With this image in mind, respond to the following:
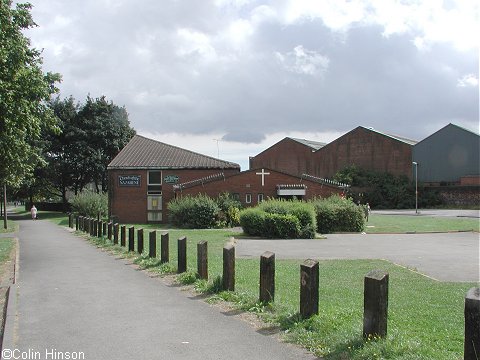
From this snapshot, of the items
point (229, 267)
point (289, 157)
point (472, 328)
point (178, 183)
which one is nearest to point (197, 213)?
point (178, 183)

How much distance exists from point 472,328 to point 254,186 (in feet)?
110

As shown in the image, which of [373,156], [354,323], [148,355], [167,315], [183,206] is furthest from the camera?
[373,156]

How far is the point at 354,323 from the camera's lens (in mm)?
6641

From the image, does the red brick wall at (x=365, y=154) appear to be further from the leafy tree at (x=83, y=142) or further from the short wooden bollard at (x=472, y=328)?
the short wooden bollard at (x=472, y=328)

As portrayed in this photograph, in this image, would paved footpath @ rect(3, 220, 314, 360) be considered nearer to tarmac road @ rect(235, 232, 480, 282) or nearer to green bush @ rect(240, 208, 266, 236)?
tarmac road @ rect(235, 232, 480, 282)

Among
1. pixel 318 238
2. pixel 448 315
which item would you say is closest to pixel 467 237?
pixel 318 238

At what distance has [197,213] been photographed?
3272 cm

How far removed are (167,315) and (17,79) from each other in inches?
428

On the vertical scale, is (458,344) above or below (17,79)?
below

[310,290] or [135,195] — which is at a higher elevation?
[135,195]

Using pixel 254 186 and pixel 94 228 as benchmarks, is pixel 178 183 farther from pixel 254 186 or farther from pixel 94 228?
pixel 94 228

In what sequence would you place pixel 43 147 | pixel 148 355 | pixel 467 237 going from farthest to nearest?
pixel 43 147 < pixel 467 237 < pixel 148 355

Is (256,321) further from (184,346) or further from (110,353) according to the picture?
(110,353)

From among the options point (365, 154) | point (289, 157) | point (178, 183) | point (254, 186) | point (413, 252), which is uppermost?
point (289, 157)
